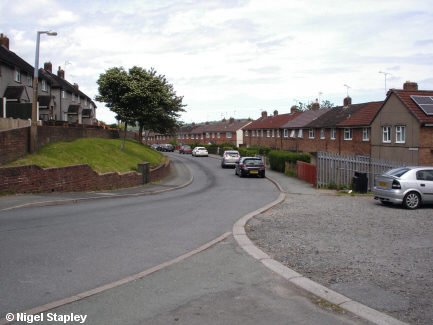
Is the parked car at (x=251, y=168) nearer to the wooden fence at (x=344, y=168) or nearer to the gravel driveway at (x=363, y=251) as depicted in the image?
the wooden fence at (x=344, y=168)

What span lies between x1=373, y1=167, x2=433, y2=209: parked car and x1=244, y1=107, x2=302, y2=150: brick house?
128 feet

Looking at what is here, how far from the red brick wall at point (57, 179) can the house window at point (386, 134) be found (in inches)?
779

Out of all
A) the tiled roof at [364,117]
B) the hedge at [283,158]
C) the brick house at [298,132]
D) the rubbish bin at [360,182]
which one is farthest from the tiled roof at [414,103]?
the brick house at [298,132]

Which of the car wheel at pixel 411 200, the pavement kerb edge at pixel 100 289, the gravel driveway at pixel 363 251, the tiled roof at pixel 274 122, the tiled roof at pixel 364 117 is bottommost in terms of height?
the gravel driveway at pixel 363 251

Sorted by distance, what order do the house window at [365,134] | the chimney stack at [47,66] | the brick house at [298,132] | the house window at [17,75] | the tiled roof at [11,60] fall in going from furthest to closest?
the chimney stack at [47,66]
the brick house at [298,132]
the house window at [365,134]
the house window at [17,75]
the tiled roof at [11,60]

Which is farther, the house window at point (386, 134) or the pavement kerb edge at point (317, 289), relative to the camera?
the house window at point (386, 134)

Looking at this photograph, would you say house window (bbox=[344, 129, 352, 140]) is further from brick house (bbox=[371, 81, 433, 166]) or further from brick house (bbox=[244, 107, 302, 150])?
brick house (bbox=[244, 107, 302, 150])

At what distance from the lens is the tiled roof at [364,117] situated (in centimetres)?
3297

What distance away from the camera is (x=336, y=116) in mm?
41062

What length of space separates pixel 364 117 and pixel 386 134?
5.33m

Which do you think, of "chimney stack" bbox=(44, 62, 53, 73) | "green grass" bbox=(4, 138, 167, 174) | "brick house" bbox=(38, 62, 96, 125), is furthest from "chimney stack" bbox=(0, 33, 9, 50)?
"green grass" bbox=(4, 138, 167, 174)

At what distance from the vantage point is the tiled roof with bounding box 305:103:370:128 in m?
38.8

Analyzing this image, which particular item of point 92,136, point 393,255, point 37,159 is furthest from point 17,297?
point 92,136

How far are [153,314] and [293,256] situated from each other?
126 inches
